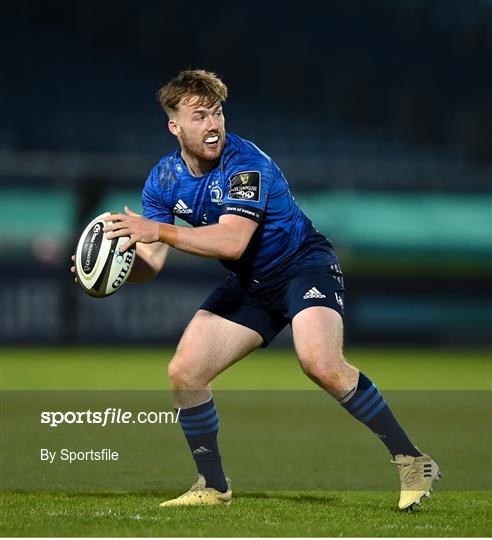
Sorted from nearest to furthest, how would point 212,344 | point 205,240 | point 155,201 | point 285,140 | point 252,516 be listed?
point 252,516, point 205,240, point 212,344, point 155,201, point 285,140

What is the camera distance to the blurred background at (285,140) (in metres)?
17.7

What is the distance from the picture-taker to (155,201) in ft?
18.5

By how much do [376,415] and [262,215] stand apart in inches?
44.9

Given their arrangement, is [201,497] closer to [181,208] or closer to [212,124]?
[181,208]

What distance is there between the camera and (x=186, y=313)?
57.8 feet

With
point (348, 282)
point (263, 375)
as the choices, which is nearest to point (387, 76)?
point (348, 282)

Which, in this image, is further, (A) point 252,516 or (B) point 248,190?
(B) point 248,190

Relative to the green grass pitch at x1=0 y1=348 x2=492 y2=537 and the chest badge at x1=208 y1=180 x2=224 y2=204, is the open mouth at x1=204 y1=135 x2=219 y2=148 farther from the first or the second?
the green grass pitch at x1=0 y1=348 x2=492 y2=537

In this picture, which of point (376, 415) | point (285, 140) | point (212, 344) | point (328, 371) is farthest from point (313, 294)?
point (285, 140)

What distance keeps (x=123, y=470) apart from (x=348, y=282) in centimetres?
1211

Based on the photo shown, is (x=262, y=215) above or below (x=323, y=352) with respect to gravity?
above

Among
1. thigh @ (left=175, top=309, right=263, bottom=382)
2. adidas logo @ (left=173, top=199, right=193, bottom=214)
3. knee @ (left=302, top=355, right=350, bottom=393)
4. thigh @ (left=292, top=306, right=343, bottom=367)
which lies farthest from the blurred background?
knee @ (left=302, top=355, right=350, bottom=393)

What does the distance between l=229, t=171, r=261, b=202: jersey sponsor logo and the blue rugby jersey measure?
0.15 feet

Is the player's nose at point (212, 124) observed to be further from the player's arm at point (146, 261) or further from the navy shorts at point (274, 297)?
the navy shorts at point (274, 297)
